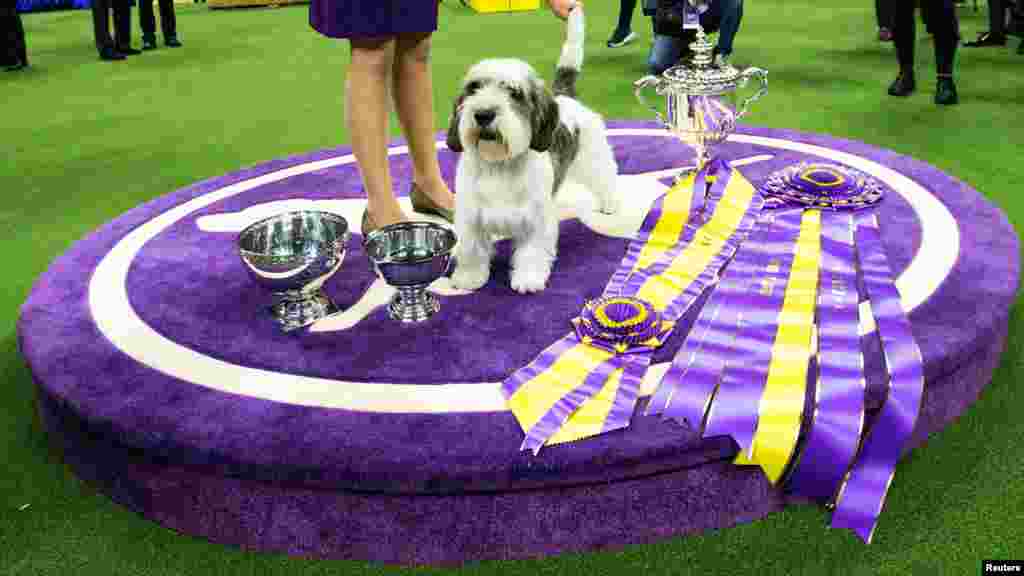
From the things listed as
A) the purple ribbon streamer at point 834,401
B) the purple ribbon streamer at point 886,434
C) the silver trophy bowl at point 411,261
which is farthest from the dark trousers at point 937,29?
the silver trophy bowl at point 411,261

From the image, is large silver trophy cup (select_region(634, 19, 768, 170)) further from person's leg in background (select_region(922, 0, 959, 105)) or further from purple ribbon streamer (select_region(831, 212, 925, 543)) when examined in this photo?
person's leg in background (select_region(922, 0, 959, 105))

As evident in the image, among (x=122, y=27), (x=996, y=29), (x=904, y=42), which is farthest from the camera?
(x=122, y=27)

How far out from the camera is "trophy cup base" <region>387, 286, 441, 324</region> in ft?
7.23

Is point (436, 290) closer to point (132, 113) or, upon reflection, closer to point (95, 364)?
point (95, 364)

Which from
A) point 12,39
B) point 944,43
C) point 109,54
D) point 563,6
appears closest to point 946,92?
point 944,43

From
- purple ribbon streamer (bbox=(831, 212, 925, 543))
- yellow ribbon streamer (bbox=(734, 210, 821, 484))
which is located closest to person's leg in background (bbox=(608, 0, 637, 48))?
yellow ribbon streamer (bbox=(734, 210, 821, 484))

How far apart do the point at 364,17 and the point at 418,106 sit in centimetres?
46

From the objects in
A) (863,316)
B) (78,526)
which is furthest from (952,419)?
(78,526)

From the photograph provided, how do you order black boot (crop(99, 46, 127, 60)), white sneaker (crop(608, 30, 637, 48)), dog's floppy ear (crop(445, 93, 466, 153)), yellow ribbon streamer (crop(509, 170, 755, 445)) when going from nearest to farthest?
yellow ribbon streamer (crop(509, 170, 755, 445)), dog's floppy ear (crop(445, 93, 466, 153)), white sneaker (crop(608, 30, 637, 48)), black boot (crop(99, 46, 127, 60))

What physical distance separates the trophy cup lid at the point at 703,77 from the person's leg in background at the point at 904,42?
2250 millimetres

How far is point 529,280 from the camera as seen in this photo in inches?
92.1

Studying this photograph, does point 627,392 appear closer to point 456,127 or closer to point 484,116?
point 484,116

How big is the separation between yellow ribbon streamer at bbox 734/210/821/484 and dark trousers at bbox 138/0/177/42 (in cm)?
671

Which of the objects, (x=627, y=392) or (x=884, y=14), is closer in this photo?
(x=627, y=392)
